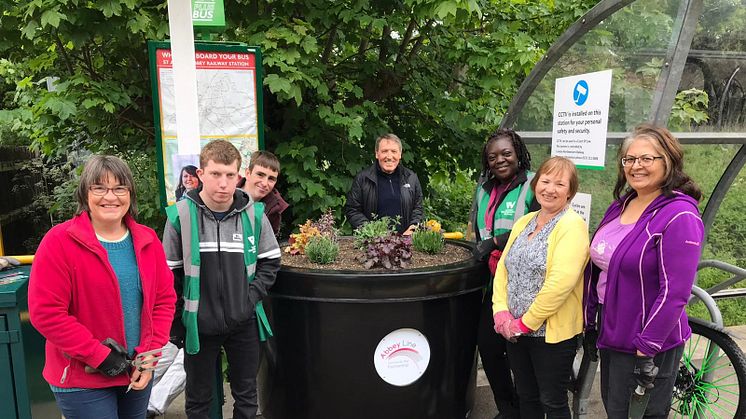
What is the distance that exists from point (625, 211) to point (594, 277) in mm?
351

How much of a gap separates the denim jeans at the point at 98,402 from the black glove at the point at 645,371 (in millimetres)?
2096

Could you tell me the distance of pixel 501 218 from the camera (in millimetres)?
3201

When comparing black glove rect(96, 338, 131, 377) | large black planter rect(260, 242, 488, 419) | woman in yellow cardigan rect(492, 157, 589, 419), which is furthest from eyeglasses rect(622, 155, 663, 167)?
black glove rect(96, 338, 131, 377)

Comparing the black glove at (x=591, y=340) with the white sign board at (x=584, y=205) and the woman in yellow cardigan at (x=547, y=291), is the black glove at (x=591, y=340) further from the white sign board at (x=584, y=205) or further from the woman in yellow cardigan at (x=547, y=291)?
the white sign board at (x=584, y=205)

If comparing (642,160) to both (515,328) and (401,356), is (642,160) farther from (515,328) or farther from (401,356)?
(401,356)

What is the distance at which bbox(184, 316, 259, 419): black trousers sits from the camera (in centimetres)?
274

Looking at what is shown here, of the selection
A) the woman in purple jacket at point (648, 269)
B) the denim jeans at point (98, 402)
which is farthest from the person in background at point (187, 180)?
the woman in purple jacket at point (648, 269)

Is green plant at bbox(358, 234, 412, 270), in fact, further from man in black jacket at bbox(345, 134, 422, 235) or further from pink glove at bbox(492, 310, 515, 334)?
man in black jacket at bbox(345, 134, 422, 235)

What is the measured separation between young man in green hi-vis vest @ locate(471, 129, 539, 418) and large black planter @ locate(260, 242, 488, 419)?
121 millimetres

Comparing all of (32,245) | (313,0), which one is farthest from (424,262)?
(32,245)

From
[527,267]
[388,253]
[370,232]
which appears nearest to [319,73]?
[370,232]

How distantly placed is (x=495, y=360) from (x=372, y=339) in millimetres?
741

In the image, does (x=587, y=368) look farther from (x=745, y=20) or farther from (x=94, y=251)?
(x=94, y=251)

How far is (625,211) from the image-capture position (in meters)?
2.42
